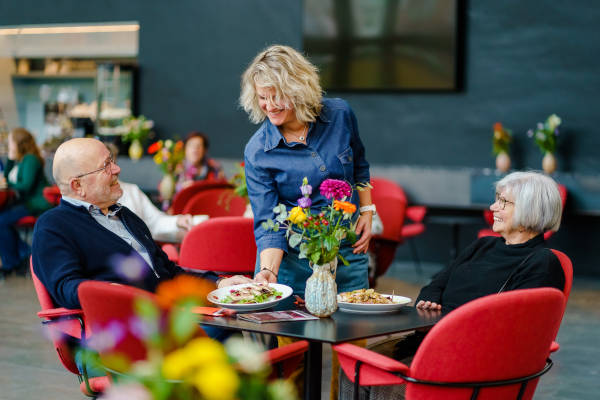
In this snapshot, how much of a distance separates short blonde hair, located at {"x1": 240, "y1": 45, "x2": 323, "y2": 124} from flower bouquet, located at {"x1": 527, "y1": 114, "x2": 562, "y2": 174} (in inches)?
196

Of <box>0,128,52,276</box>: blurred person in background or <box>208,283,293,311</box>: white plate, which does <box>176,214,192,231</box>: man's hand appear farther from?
<box>0,128,52,276</box>: blurred person in background

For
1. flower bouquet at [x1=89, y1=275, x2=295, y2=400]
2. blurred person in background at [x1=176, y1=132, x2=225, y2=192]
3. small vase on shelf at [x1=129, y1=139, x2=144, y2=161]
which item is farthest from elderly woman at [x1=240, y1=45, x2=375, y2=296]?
small vase on shelf at [x1=129, y1=139, x2=144, y2=161]

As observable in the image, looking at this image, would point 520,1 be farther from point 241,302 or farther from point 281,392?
point 281,392

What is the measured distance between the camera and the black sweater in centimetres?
269

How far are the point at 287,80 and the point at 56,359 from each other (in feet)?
8.74

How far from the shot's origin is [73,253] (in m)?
2.65

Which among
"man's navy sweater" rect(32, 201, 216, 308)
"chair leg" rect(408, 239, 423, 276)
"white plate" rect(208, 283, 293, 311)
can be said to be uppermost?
"man's navy sweater" rect(32, 201, 216, 308)

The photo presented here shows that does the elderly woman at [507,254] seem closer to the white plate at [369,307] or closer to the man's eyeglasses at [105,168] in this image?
the white plate at [369,307]

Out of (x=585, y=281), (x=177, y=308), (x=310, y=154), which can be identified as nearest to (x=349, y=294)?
(x=310, y=154)

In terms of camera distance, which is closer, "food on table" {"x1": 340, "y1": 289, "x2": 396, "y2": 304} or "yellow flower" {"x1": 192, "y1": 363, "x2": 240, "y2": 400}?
"yellow flower" {"x1": 192, "y1": 363, "x2": 240, "y2": 400}

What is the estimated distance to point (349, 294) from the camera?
108 inches

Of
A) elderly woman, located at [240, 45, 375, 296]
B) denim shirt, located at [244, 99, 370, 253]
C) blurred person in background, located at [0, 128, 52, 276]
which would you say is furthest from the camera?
blurred person in background, located at [0, 128, 52, 276]

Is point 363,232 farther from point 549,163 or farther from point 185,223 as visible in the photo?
point 549,163

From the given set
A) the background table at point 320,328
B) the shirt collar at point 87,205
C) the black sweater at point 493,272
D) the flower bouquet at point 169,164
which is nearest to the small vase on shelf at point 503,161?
the flower bouquet at point 169,164
